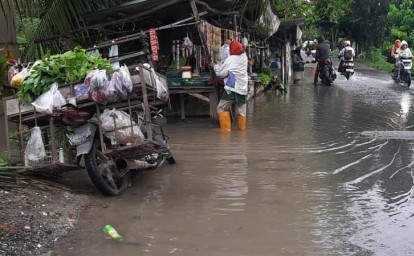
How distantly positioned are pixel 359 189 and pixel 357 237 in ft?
5.29

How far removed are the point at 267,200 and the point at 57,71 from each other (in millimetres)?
2577

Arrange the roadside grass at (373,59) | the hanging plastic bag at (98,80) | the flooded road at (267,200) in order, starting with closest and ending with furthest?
the flooded road at (267,200) < the hanging plastic bag at (98,80) < the roadside grass at (373,59)

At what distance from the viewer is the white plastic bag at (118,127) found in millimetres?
5543

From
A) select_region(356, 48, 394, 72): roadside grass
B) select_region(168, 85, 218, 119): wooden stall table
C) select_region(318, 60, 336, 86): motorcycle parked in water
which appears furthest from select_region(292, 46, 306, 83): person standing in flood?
select_region(168, 85, 218, 119): wooden stall table

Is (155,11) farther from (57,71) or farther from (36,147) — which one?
(36,147)

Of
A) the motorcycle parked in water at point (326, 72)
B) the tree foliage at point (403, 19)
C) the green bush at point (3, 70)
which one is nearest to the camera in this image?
the green bush at point (3, 70)

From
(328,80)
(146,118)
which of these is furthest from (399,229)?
(328,80)

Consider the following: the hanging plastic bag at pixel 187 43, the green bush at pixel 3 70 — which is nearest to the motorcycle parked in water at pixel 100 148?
the green bush at pixel 3 70

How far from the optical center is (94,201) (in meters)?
5.67

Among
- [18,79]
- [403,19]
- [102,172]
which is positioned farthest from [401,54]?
[18,79]

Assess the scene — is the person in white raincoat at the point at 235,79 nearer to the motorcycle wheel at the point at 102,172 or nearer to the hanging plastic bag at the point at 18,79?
the motorcycle wheel at the point at 102,172

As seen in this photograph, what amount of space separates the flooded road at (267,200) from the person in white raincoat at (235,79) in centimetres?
46

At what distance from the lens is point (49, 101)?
5.48 m

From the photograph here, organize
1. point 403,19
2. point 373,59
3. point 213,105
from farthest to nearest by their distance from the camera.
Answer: point 373,59 → point 403,19 → point 213,105
